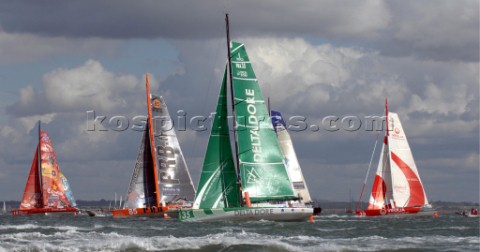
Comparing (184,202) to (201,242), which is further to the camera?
(184,202)

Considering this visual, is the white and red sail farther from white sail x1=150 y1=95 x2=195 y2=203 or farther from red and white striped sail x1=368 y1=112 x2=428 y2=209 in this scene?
white sail x1=150 y1=95 x2=195 y2=203

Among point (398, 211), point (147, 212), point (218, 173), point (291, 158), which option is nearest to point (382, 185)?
point (398, 211)

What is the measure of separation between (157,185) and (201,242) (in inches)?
1749

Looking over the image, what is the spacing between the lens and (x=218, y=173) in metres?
66.0

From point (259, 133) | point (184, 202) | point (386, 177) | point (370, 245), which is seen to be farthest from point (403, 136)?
point (370, 245)

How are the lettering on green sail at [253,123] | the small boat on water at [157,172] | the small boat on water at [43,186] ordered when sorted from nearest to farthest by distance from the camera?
the lettering on green sail at [253,123] < the small boat on water at [157,172] < the small boat on water at [43,186]

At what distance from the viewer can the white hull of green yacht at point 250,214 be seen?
2499 inches

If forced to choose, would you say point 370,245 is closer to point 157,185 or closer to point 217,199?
point 217,199

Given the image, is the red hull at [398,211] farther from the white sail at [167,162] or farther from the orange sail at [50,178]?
the orange sail at [50,178]

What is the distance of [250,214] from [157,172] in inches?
1118

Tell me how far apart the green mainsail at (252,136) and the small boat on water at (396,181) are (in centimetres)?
3077

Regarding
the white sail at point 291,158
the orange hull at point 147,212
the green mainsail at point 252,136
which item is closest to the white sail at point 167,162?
the orange hull at point 147,212

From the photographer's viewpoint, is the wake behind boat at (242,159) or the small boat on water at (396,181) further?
the small boat on water at (396,181)

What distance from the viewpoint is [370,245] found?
46.8 m
